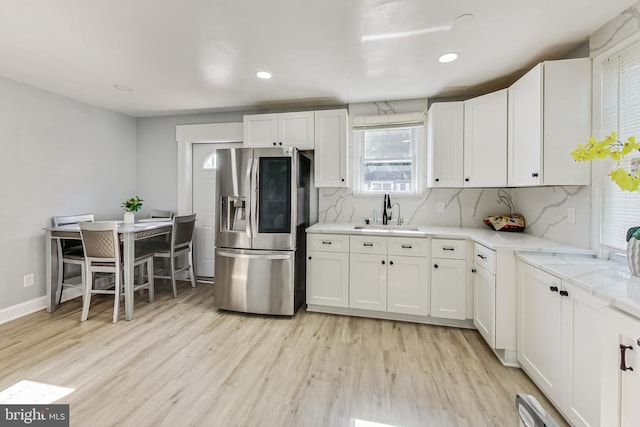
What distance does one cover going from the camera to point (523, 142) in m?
2.21

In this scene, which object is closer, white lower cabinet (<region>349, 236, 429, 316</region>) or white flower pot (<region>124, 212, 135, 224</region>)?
white lower cabinet (<region>349, 236, 429, 316</region>)

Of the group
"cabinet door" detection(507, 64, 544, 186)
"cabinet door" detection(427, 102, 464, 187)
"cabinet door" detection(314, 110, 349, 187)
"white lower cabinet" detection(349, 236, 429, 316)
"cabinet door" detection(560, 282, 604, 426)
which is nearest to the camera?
"cabinet door" detection(560, 282, 604, 426)

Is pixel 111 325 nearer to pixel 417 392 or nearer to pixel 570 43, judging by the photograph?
pixel 417 392

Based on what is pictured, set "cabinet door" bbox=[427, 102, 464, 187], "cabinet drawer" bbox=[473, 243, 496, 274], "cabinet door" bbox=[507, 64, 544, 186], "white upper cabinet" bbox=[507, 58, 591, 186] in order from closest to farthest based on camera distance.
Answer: "white upper cabinet" bbox=[507, 58, 591, 186] < "cabinet door" bbox=[507, 64, 544, 186] < "cabinet drawer" bbox=[473, 243, 496, 274] < "cabinet door" bbox=[427, 102, 464, 187]

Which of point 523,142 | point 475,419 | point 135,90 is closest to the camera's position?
point 475,419

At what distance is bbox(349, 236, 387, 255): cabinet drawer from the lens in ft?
9.04

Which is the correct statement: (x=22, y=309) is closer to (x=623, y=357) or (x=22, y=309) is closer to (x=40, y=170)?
(x=40, y=170)

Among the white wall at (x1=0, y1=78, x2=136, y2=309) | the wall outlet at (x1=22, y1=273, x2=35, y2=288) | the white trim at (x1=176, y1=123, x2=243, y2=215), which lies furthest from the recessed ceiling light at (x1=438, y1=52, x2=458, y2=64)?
the wall outlet at (x1=22, y1=273, x2=35, y2=288)

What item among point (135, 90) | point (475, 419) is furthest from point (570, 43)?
point (135, 90)

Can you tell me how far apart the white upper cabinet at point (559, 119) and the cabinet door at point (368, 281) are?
1.49m

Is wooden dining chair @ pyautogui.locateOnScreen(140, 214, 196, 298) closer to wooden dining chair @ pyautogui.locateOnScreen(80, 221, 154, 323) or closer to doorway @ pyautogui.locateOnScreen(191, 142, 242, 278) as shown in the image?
doorway @ pyautogui.locateOnScreen(191, 142, 242, 278)

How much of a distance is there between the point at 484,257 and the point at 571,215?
27.0 inches

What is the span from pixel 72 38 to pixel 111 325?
2498 mm

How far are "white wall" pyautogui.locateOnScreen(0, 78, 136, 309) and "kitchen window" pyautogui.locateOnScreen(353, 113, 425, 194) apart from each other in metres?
3.41
